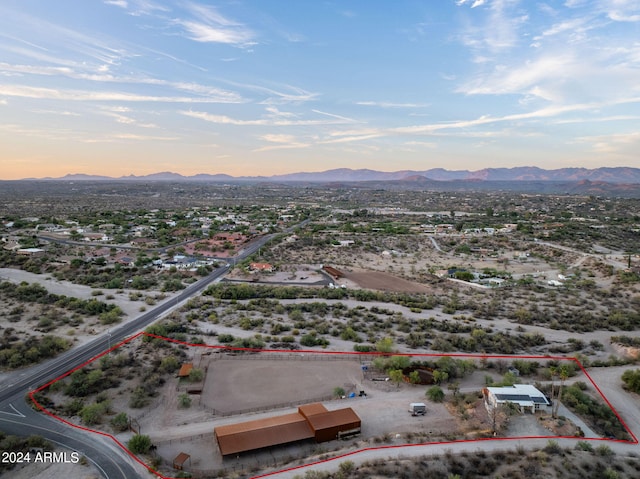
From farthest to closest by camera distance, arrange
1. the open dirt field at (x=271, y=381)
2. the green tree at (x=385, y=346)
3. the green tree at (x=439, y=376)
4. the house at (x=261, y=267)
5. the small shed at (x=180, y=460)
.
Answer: the house at (x=261, y=267) → the green tree at (x=385, y=346) → the green tree at (x=439, y=376) → the open dirt field at (x=271, y=381) → the small shed at (x=180, y=460)

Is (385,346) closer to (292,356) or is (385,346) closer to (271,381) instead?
(292,356)

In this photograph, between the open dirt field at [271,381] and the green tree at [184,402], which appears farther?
the open dirt field at [271,381]

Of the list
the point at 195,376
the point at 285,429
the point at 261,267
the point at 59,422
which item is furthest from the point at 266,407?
the point at 261,267

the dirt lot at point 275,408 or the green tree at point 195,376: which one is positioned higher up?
the green tree at point 195,376

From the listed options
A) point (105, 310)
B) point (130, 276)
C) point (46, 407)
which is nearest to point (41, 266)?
point (130, 276)

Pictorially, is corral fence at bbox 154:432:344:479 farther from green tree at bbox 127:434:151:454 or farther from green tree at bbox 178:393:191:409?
green tree at bbox 178:393:191:409

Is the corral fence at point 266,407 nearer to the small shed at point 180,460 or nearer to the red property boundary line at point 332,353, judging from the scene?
the small shed at point 180,460

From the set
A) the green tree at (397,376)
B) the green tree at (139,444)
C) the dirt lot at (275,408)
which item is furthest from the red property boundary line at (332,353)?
the green tree at (397,376)
